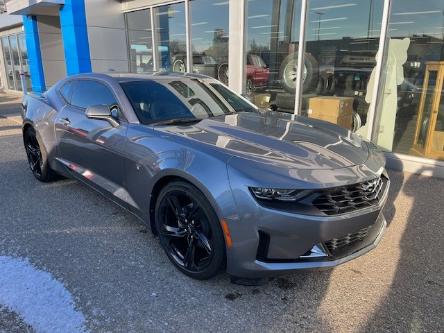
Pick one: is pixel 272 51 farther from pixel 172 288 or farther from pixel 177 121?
pixel 172 288

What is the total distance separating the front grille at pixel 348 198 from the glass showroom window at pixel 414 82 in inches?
141

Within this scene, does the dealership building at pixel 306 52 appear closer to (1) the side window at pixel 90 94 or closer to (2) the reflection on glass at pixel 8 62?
(1) the side window at pixel 90 94

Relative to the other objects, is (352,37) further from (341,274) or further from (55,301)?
(55,301)

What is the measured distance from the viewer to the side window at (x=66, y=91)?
4.35 meters

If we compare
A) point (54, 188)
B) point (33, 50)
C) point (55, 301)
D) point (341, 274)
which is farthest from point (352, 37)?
point (33, 50)

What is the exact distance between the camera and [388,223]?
3707 mm

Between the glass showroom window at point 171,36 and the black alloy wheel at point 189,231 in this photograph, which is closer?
the black alloy wheel at point 189,231

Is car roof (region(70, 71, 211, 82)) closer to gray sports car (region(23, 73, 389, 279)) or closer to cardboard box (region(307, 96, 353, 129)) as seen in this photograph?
gray sports car (region(23, 73, 389, 279))

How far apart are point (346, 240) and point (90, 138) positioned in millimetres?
2622

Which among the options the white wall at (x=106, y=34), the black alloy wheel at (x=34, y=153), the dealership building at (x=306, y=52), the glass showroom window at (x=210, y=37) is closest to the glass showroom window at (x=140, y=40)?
the dealership building at (x=306, y=52)

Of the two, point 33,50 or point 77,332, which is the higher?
point 33,50

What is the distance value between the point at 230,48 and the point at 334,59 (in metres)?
2.33

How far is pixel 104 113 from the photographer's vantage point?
3289mm

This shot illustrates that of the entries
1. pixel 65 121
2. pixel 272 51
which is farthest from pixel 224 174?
pixel 272 51
